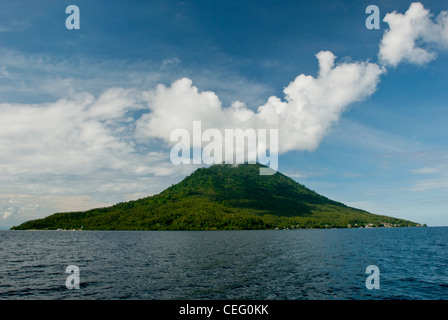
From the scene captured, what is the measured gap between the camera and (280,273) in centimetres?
4731

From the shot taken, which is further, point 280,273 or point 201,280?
point 280,273

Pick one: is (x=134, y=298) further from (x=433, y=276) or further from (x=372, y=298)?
(x=433, y=276)
